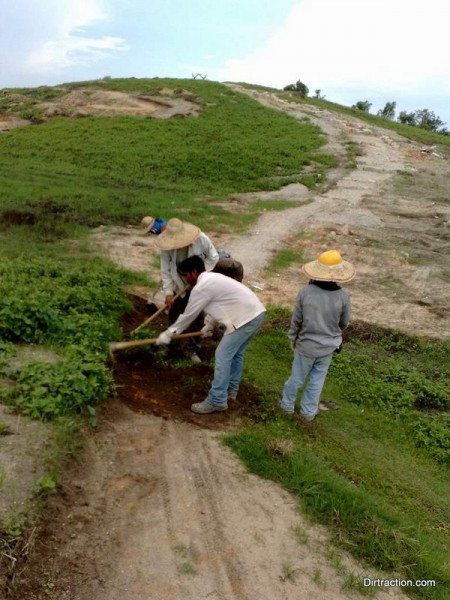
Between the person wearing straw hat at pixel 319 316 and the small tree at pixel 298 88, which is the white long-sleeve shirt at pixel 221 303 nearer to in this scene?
the person wearing straw hat at pixel 319 316

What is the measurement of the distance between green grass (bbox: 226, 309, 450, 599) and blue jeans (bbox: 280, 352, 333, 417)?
17cm

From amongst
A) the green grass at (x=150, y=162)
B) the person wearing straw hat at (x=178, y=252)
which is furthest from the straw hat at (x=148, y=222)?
the person wearing straw hat at (x=178, y=252)

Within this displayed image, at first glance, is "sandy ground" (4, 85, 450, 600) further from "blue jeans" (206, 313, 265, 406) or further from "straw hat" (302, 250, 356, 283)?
"straw hat" (302, 250, 356, 283)

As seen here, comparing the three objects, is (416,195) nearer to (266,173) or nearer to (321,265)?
(266,173)

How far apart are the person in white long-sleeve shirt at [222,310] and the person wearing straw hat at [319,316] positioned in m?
0.54

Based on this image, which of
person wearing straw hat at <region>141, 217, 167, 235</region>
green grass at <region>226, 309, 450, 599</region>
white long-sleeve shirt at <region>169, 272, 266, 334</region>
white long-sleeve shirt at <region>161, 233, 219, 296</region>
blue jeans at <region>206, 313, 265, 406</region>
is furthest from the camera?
person wearing straw hat at <region>141, 217, 167, 235</region>

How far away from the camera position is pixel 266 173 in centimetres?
1895

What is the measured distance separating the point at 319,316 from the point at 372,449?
1678 mm

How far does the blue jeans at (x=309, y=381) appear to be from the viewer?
5.18m

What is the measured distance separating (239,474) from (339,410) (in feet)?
7.44

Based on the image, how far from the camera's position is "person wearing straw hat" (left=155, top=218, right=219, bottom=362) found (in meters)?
5.31

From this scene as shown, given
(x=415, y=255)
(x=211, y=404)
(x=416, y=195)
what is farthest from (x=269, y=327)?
(x=416, y=195)

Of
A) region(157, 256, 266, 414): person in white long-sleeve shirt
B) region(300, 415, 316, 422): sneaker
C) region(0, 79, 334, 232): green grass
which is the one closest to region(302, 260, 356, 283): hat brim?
region(157, 256, 266, 414): person in white long-sleeve shirt

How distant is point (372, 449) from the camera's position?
5465mm
